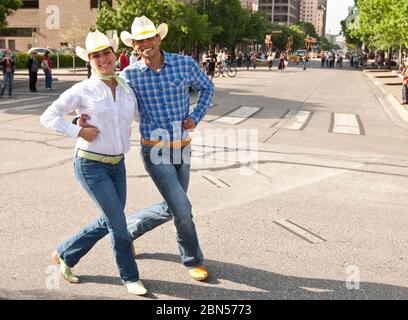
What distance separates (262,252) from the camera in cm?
467

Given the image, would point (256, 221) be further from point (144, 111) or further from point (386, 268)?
point (144, 111)

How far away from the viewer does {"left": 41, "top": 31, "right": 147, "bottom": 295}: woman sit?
3.48 m

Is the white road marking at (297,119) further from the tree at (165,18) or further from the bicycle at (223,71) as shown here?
the tree at (165,18)

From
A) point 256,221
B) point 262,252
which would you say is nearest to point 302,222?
point 256,221

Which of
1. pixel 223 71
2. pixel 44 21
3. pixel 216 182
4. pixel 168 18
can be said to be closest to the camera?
pixel 216 182

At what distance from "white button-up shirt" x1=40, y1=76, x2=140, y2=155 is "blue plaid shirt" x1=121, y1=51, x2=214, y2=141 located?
0.21 metres

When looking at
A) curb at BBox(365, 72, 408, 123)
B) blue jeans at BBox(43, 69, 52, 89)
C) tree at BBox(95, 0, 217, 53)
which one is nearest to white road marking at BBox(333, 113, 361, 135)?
curb at BBox(365, 72, 408, 123)

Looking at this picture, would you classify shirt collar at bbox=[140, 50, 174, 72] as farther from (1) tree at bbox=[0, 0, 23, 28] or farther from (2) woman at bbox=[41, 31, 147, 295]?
(1) tree at bbox=[0, 0, 23, 28]

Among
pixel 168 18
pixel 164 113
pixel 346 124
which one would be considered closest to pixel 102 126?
pixel 164 113

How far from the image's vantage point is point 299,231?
17.3ft

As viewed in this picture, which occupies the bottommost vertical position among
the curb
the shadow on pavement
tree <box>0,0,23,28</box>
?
the shadow on pavement

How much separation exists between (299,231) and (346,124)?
8794mm

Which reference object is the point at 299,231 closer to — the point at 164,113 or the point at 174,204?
the point at 174,204

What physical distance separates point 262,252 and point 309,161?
423 cm
